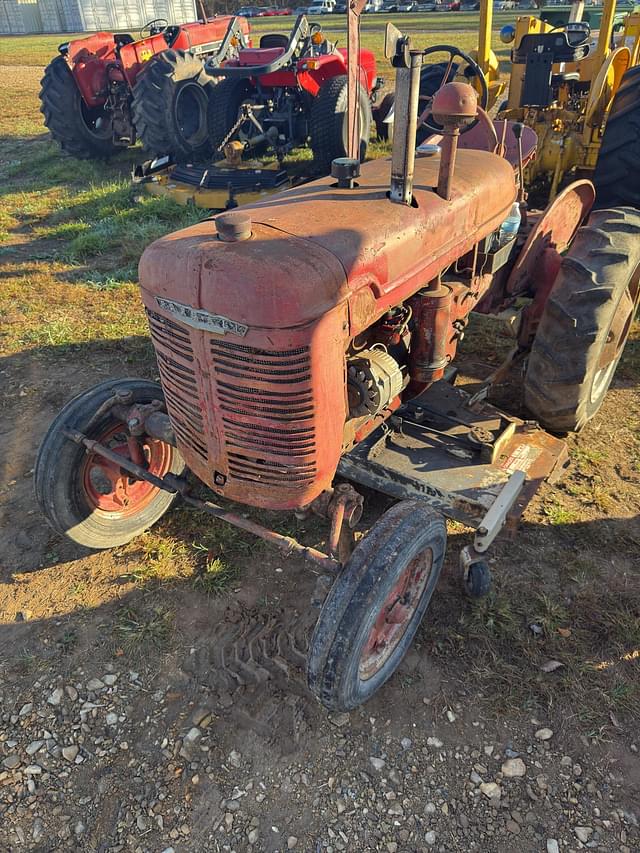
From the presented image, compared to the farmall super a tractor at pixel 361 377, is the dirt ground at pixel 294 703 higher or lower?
lower

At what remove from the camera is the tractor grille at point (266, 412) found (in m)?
2.20

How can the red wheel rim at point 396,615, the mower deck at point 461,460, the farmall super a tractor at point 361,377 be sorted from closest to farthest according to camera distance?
the farmall super a tractor at point 361,377 → the red wheel rim at point 396,615 → the mower deck at point 461,460

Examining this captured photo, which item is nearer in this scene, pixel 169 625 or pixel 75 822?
pixel 75 822

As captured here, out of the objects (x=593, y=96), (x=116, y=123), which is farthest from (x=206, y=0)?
(x=593, y=96)

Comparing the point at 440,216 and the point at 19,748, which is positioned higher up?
the point at 440,216

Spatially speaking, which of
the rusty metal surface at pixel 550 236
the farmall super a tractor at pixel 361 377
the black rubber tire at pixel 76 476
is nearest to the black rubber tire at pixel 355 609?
the farmall super a tractor at pixel 361 377

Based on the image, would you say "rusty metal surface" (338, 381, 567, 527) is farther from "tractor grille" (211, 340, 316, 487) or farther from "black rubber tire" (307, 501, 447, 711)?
"tractor grille" (211, 340, 316, 487)

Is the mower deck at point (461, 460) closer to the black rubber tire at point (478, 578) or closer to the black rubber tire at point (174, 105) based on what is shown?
the black rubber tire at point (478, 578)

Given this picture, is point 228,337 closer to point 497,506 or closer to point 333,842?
point 497,506

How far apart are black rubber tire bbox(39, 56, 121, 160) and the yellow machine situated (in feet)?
21.6

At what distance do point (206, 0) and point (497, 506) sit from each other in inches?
1904

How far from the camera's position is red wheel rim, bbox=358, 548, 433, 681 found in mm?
2506

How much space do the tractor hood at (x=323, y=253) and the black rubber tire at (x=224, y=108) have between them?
6.12m

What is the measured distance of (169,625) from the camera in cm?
A: 296
